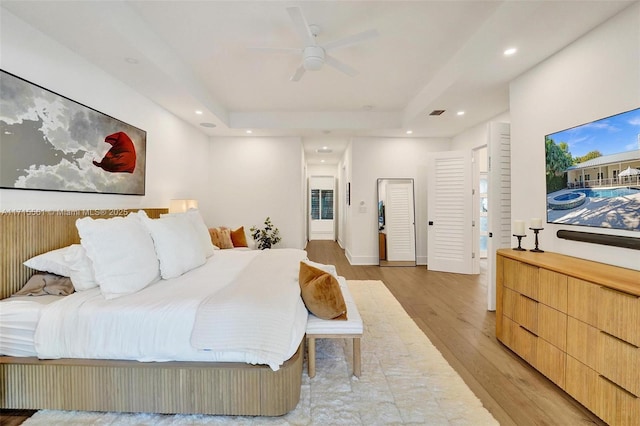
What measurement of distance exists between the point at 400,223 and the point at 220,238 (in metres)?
Result: 3.47

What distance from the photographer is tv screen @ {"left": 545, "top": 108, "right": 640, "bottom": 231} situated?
180cm

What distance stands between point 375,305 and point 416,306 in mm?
510

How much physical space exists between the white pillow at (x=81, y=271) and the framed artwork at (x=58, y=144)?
2.19 ft

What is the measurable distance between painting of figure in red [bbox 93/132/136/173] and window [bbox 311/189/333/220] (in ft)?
24.2

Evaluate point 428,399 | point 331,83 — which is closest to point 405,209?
point 331,83

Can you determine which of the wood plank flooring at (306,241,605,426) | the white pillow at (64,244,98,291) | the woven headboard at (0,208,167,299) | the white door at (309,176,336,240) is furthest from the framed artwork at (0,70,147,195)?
the white door at (309,176,336,240)

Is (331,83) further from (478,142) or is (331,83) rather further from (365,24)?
(478,142)

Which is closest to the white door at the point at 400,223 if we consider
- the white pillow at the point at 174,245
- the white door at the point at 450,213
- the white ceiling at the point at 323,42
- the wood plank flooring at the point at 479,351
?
the white door at the point at 450,213

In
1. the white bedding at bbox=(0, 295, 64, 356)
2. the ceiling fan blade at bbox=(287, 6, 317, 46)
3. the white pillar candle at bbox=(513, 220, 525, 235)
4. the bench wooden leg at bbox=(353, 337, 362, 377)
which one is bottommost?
the bench wooden leg at bbox=(353, 337, 362, 377)

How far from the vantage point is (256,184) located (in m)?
5.47

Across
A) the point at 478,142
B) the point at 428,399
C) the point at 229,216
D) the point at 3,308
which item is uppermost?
the point at 478,142

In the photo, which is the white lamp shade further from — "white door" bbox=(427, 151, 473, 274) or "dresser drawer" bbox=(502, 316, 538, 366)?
"white door" bbox=(427, 151, 473, 274)

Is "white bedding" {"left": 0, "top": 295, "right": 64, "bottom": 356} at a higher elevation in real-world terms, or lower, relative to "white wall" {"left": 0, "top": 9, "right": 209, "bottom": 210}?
lower

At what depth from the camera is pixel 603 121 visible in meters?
1.99
